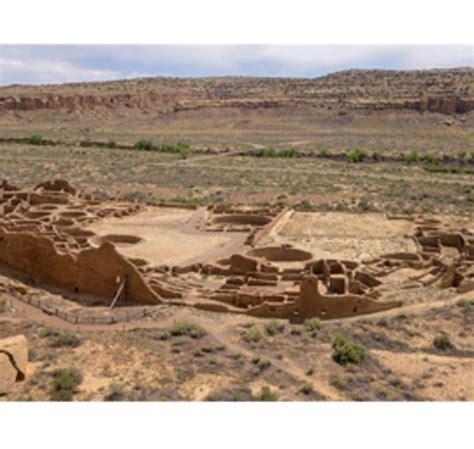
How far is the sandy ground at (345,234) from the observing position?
106 ft

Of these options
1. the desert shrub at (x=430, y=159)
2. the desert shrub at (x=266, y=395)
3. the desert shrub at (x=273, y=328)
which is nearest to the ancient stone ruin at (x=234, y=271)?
the desert shrub at (x=273, y=328)

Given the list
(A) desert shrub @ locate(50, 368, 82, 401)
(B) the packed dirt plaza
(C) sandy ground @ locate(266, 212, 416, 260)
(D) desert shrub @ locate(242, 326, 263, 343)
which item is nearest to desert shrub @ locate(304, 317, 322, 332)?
(B) the packed dirt plaza

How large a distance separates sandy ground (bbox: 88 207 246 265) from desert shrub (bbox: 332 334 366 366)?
39.5ft

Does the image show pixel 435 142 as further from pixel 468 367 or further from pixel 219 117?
pixel 468 367

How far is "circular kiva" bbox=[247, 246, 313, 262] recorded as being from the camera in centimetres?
3120

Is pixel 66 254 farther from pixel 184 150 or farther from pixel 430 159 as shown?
pixel 184 150

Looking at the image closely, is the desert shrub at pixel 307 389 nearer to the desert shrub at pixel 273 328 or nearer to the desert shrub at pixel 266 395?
the desert shrub at pixel 266 395

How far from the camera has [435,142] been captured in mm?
86062

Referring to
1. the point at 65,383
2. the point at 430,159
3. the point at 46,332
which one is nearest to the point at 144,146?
the point at 430,159

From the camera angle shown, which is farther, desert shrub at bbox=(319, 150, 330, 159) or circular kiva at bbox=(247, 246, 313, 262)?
desert shrub at bbox=(319, 150, 330, 159)

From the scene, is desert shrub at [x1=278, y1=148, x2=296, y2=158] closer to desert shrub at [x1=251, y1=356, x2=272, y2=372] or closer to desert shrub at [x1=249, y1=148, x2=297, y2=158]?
desert shrub at [x1=249, y1=148, x2=297, y2=158]

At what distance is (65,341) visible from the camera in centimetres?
1920

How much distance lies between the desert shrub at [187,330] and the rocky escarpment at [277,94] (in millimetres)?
90151

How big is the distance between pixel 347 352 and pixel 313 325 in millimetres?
3056
